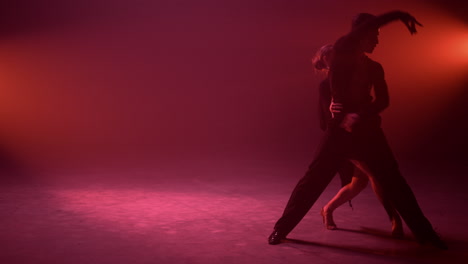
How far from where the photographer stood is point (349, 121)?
4.43 m

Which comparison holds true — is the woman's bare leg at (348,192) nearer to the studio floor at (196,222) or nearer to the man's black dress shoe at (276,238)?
the studio floor at (196,222)

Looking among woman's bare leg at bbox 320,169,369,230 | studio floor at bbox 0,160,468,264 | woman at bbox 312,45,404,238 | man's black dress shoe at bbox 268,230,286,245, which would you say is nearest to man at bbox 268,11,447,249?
man's black dress shoe at bbox 268,230,286,245

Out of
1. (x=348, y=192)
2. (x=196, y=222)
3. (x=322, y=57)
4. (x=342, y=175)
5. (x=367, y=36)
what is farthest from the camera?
(x=196, y=222)

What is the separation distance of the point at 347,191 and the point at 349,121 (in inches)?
34.1

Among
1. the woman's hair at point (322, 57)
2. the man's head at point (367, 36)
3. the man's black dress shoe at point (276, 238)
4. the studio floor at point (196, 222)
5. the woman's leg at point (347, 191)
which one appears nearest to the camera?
the studio floor at point (196, 222)

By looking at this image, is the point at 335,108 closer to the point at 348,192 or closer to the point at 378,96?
the point at 378,96

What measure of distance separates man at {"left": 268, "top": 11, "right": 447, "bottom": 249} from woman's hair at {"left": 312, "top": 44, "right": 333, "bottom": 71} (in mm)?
332

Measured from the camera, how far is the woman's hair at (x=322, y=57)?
4.72m

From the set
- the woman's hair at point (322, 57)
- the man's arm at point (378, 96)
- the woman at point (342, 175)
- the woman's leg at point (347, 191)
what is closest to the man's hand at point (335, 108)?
the woman at point (342, 175)

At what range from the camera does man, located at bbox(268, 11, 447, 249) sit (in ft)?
14.5

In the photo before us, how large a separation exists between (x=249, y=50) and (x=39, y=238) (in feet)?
35.5

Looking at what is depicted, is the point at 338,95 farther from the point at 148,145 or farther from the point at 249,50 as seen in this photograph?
the point at 249,50

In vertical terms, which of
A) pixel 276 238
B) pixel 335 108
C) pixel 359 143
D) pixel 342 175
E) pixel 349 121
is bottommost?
pixel 276 238

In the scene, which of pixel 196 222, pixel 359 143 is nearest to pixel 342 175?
pixel 359 143
